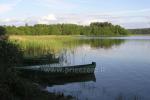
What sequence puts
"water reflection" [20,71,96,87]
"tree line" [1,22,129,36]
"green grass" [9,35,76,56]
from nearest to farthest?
1. "water reflection" [20,71,96,87]
2. "green grass" [9,35,76,56]
3. "tree line" [1,22,129,36]

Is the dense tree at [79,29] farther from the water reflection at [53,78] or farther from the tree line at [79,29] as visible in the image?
the water reflection at [53,78]

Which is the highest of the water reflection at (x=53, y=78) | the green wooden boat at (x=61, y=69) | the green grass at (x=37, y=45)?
the green grass at (x=37, y=45)

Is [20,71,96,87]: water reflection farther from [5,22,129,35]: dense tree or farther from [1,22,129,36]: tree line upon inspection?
[5,22,129,35]: dense tree

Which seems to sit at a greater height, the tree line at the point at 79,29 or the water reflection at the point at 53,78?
the tree line at the point at 79,29

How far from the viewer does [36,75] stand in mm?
19188

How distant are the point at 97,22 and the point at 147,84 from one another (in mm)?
131184

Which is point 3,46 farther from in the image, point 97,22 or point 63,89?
point 97,22

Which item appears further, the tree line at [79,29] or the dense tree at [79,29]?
the dense tree at [79,29]

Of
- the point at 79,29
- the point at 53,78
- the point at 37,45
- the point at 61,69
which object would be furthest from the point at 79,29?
the point at 53,78

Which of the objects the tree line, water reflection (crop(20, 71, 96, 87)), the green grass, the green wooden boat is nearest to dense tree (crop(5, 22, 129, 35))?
the tree line

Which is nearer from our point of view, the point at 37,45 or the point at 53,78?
the point at 53,78

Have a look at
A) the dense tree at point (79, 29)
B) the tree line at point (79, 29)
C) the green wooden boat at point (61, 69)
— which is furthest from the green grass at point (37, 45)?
the dense tree at point (79, 29)

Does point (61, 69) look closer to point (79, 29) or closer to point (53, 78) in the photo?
point (53, 78)

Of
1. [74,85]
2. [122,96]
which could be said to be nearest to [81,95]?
[122,96]
